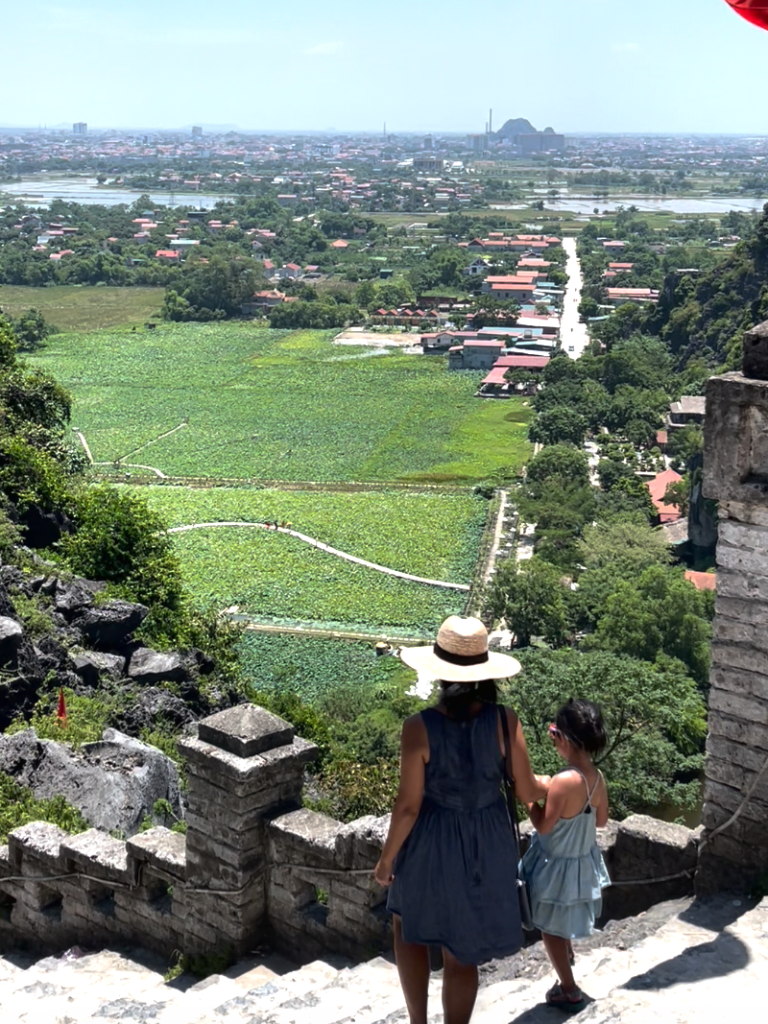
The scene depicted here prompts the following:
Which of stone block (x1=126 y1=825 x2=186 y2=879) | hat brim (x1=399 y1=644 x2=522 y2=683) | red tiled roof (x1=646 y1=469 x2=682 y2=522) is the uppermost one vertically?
hat brim (x1=399 y1=644 x2=522 y2=683)

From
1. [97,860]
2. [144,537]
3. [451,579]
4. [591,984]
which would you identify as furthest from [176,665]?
[451,579]

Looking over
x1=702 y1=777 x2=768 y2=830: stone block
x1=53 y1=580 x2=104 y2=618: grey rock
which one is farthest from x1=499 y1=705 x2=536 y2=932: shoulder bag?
x1=53 y1=580 x2=104 y2=618: grey rock

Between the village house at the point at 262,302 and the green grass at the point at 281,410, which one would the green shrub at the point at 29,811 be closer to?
the green grass at the point at 281,410

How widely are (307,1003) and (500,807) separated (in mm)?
2047

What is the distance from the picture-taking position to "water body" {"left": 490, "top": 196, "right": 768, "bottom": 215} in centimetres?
17325

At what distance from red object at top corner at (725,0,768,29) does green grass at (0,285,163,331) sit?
8071cm

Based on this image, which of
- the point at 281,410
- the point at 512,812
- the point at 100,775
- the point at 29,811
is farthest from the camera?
the point at 281,410

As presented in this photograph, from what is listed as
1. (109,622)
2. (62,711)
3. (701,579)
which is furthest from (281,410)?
(62,711)

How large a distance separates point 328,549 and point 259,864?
103ft

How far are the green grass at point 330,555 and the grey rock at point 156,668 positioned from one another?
626 inches

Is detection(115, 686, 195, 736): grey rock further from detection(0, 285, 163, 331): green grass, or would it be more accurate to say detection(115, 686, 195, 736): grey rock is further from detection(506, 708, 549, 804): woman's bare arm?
detection(0, 285, 163, 331): green grass

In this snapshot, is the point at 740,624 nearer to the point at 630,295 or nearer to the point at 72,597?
the point at 72,597

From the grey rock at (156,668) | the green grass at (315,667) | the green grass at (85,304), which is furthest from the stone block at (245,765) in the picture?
the green grass at (85,304)

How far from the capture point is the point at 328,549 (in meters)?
38.9
